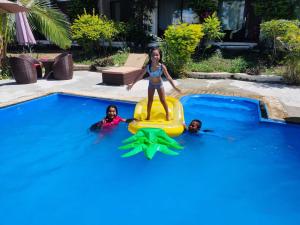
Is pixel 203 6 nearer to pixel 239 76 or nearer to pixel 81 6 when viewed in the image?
pixel 239 76

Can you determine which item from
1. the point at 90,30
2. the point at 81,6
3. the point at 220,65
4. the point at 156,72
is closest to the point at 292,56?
the point at 220,65

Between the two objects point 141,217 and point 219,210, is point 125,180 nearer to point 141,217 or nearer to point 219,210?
point 141,217

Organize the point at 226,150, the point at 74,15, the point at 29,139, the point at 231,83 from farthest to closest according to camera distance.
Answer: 1. the point at 74,15
2. the point at 231,83
3. the point at 29,139
4. the point at 226,150

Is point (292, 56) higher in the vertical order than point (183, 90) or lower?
higher

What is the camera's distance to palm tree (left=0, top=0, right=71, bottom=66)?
12.1 m

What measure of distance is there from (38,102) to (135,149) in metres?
4.67

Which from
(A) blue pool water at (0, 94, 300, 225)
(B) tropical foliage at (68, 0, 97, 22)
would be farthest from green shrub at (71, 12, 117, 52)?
(A) blue pool water at (0, 94, 300, 225)

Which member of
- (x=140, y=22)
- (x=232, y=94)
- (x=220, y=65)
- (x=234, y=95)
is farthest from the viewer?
(x=140, y=22)

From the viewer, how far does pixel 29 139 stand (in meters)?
6.99

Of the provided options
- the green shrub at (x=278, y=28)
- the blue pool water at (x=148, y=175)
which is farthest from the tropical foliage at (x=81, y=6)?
the blue pool water at (x=148, y=175)

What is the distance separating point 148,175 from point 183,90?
15.7ft

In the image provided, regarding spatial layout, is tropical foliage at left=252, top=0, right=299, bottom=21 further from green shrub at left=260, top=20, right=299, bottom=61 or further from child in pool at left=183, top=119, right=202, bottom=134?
child in pool at left=183, top=119, right=202, bottom=134

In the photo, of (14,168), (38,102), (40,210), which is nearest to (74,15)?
(38,102)

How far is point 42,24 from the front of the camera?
41.5ft
